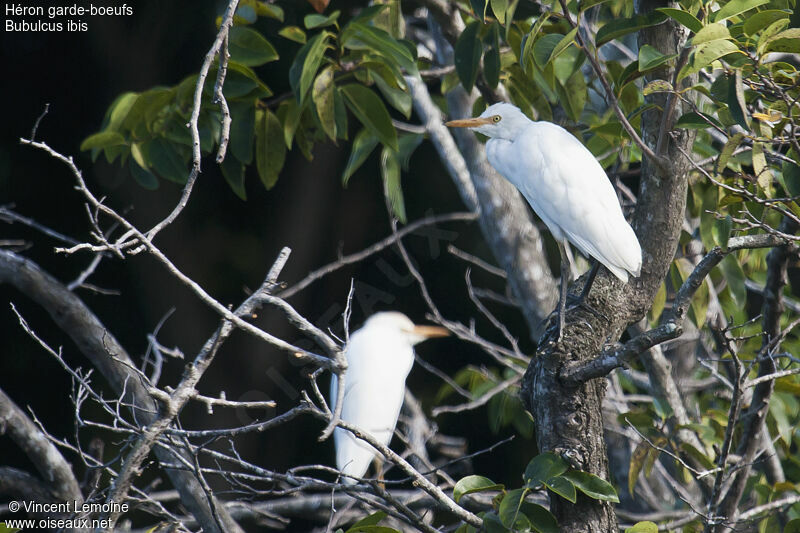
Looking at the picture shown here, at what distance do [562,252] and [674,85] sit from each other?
622 mm

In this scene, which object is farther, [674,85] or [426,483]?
[674,85]

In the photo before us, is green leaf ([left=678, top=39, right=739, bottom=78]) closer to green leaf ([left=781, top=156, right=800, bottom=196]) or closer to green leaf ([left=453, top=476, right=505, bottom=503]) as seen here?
green leaf ([left=781, top=156, right=800, bottom=196])

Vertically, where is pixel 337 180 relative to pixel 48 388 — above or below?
above

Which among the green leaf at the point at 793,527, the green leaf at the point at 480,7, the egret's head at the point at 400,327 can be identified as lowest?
the egret's head at the point at 400,327

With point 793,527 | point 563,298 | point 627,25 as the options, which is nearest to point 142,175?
point 563,298

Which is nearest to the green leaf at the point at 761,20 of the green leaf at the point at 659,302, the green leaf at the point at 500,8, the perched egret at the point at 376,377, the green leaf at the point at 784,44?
the green leaf at the point at 784,44

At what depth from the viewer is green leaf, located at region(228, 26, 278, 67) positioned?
1775 millimetres

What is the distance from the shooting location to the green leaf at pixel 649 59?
4.17 ft

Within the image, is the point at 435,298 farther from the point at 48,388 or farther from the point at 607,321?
the point at 607,321

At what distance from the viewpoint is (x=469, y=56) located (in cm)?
167

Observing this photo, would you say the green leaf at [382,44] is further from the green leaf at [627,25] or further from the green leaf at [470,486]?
the green leaf at [470,486]

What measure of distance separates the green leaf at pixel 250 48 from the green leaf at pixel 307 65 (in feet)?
0.51

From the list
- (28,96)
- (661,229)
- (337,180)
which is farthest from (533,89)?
(28,96)

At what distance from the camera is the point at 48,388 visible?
389 cm
